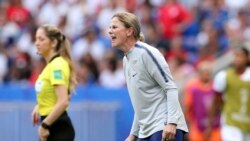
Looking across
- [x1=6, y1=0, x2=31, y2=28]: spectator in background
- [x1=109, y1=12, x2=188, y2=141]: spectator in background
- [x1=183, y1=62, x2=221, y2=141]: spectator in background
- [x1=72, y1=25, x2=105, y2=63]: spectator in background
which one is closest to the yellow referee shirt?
[x1=109, y1=12, x2=188, y2=141]: spectator in background

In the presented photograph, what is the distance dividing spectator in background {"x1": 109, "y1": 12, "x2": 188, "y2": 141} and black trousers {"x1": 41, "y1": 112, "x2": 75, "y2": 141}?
1126 millimetres

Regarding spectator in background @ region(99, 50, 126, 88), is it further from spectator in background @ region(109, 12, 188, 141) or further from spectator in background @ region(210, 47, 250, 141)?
spectator in background @ region(109, 12, 188, 141)

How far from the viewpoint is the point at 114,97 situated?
17.2 meters

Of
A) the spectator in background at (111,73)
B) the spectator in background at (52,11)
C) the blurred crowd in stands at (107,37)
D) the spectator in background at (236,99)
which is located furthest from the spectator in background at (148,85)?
the spectator in background at (52,11)

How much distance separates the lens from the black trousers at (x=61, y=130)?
9.84 m

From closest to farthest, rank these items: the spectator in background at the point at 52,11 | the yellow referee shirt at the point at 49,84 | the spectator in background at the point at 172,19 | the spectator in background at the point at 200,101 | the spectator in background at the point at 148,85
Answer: the spectator in background at the point at 148,85 < the yellow referee shirt at the point at 49,84 < the spectator in background at the point at 200,101 < the spectator in background at the point at 172,19 < the spectator in background at the point at 52,11

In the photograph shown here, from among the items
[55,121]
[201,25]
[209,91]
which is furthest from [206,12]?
[55,121]

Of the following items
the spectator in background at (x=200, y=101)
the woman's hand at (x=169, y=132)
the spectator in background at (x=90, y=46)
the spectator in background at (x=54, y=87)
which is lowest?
the woman's hand at (x=169, y=132)

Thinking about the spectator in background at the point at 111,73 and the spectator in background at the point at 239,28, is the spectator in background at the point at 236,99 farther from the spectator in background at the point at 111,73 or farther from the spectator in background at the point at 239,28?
the spectator in background at the point at 111,73

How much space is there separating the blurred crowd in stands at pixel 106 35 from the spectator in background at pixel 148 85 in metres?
9.06

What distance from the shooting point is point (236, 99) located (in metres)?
13.3

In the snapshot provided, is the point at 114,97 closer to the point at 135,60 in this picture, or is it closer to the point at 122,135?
the point at 122,135

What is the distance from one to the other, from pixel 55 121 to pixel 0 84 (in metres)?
8.66

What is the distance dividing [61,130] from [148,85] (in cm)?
148
